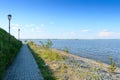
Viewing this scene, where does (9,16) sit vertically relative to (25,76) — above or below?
Result: above

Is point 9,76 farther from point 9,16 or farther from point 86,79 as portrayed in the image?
point 9,16

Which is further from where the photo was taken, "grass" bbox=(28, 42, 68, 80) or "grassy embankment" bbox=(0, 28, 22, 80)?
"grass" bbox=(28, 42, 68, 80)

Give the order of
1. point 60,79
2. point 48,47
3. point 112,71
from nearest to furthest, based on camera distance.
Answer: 1. point 60,79
2. point 112,71
3. point 48,47

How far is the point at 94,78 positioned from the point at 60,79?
1.98 metres

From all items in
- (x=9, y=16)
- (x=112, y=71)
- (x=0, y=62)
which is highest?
(x=9, y=16)

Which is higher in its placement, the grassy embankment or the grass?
the grassy embankment

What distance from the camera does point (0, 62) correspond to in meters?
10.1

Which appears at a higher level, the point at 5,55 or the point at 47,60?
the point at 5,55

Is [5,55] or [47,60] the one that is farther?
[47,60]

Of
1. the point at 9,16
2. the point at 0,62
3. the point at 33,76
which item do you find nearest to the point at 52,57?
the point at 9,16

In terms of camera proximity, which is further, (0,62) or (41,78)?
(41,78)

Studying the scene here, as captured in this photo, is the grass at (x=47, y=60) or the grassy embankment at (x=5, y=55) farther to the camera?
the grass at (x=47, y=60)

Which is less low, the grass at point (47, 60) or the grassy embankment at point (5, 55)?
the grassy embankment at point (5, 55)

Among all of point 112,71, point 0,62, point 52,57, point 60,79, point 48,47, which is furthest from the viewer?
point 48,47
